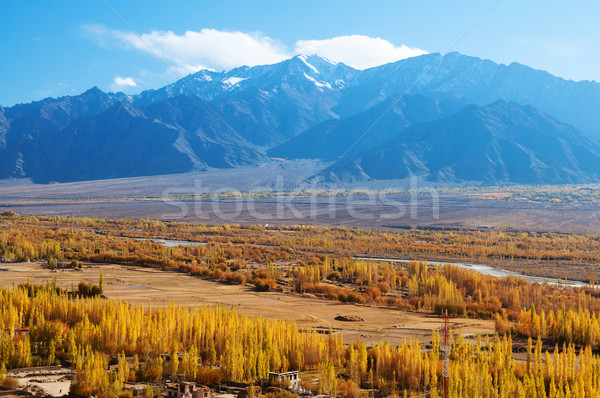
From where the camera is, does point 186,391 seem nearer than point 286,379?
Yes

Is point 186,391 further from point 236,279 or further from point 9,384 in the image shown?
point 236,279

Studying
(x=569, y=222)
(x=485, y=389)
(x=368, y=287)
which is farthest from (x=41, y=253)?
(x=569, y=222)

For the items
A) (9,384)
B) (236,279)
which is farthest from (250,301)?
(9,384)

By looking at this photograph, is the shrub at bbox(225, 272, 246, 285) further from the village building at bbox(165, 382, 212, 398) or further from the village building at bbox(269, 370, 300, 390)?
the village building at bbox(165, 382, 212, 398)

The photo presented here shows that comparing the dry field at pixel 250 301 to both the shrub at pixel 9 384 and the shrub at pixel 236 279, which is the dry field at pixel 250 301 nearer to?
the shrub at pixel 236 279

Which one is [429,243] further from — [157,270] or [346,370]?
[346,370]

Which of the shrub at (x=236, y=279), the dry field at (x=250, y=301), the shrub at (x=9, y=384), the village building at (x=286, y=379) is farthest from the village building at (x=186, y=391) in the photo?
the shrub at (x=236, y=279)

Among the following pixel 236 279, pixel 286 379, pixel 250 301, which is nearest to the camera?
pixel 286 379

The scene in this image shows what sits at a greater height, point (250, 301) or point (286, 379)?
point (286, 379)
